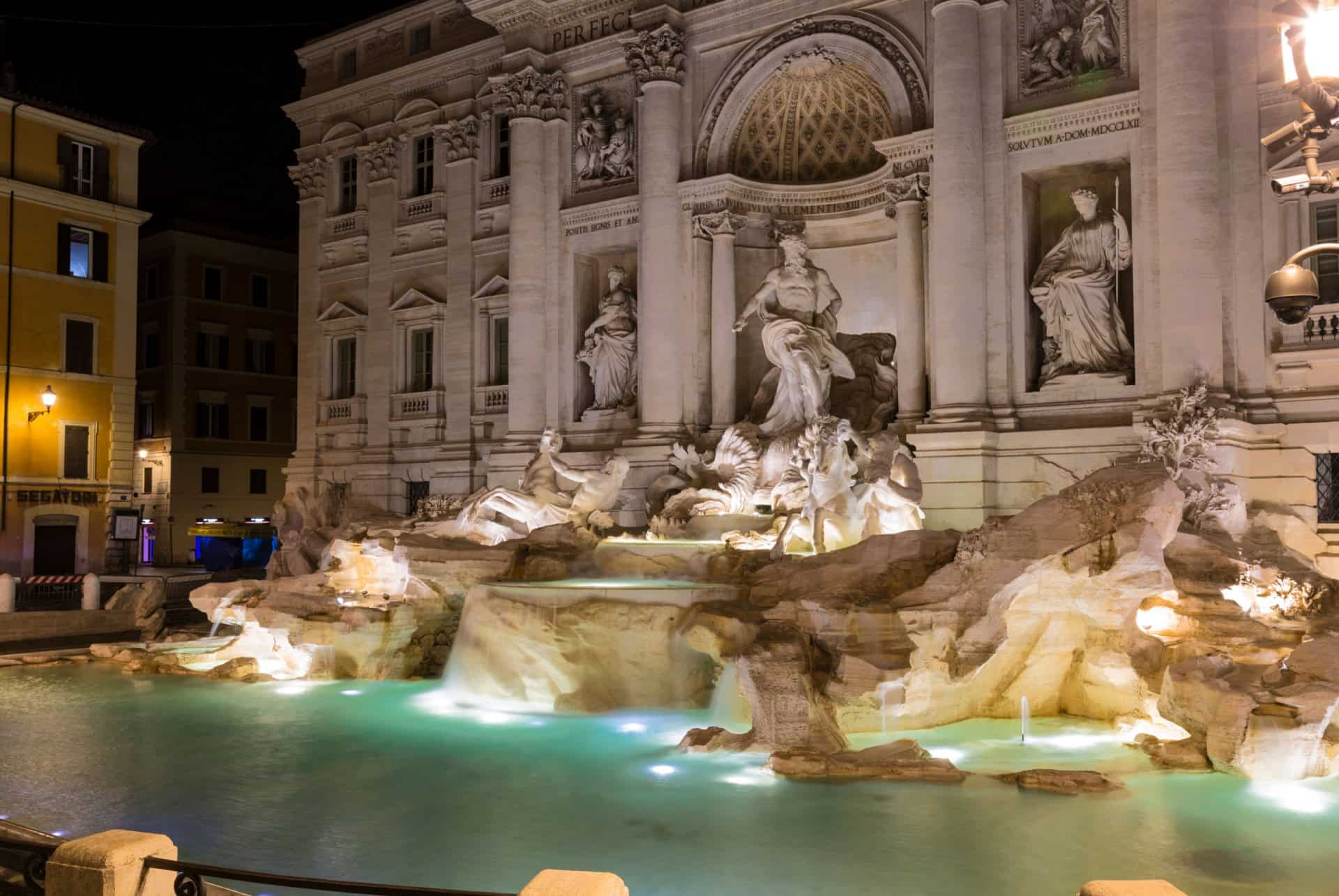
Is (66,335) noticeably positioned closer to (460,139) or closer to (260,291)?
(260,291)

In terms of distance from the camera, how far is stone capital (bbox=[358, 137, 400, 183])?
2570cm

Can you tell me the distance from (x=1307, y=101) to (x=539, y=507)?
42.8 ft

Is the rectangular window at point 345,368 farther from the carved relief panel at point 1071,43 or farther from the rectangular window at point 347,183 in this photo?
the carved relief panel at point 1071,43

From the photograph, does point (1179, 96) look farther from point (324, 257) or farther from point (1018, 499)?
point (324, 257)

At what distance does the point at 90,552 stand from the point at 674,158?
64.3ft

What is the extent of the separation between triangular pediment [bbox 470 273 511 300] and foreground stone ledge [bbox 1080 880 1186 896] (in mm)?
20090

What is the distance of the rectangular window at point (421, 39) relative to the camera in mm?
25312

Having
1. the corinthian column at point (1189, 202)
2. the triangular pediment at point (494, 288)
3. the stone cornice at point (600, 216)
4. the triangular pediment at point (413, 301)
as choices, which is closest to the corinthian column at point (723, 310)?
the stone cornice at point (600, 216)

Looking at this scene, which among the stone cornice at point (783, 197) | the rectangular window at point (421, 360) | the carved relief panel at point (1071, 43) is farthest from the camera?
the rectangular window at point (421, 360)

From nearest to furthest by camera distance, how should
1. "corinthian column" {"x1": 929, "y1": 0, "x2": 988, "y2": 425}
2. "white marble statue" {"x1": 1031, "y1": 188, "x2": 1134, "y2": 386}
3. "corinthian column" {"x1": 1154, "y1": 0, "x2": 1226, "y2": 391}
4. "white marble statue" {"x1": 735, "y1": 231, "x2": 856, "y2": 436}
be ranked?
"corinthian column" {"x1": 1154, "y1": 0, "x2": 1226, "y2": 391}, "white marble statue" {"x1": 1031, "y1": 188, "x2": 1134, "y2": 386}, "corinthian column" {"x1": 929, "y1": 0, "x2": 988, "y2": 425}, "white marble statue" {"x1": 735, "y1": 231, "x2": 856, "y2": 436}

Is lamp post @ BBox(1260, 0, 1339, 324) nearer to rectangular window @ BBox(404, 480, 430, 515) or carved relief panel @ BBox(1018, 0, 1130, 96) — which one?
carved relief panel @ BBox(1018, 0, 1130, 96)

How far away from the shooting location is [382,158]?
25891mm

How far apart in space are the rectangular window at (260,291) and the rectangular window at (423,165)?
16478mm

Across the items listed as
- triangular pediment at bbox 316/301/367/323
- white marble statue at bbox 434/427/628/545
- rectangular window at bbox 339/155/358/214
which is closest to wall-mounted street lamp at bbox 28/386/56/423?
triangular pediment at bbox 316/301/367/323
